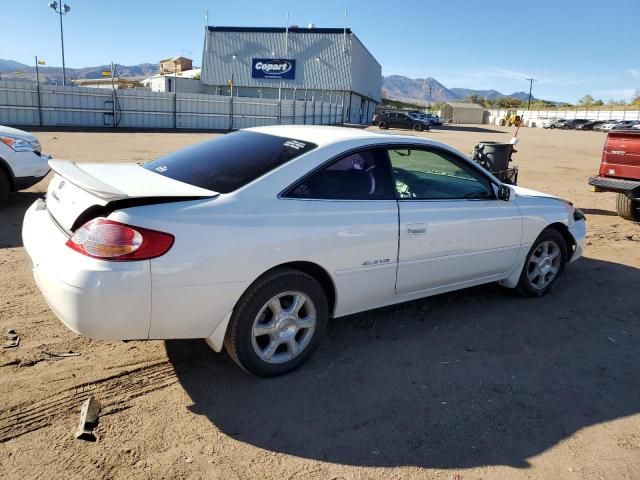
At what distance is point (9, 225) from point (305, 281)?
5.11 metres

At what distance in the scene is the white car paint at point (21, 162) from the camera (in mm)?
7113

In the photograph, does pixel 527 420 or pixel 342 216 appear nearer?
pixel 527 420

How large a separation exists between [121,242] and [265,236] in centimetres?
80

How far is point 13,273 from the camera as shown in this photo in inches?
198

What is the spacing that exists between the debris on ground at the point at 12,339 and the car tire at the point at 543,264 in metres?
4.22

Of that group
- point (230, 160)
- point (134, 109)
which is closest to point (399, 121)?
point (134, 109)

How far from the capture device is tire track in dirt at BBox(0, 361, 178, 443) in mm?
2844

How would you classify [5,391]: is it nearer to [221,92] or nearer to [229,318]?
[229,318]

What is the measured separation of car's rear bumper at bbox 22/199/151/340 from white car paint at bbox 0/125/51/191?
16.3 feet

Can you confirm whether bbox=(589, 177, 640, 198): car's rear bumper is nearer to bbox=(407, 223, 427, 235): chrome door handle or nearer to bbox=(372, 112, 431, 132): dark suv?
bbox=(407, 223, 427, 235): chrome door handle

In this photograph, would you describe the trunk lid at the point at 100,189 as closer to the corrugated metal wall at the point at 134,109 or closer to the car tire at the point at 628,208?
the car tire at the point at 628,208

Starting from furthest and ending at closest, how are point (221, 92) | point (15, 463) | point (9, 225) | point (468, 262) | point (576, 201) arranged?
point (221, 92) < point (576, 201) < point (9, 225) < point (468, 262) < point (15, 463)

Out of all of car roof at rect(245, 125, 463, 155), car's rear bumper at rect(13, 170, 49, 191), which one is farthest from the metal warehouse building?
car roof at rect(245, 125, 463, 155)

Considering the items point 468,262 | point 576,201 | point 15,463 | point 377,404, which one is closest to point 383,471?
point 377,404
